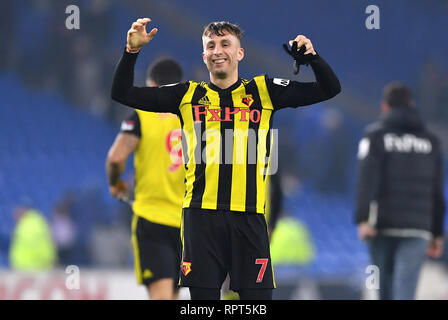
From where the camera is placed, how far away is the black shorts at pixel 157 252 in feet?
17.7

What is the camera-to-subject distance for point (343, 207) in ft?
50.7

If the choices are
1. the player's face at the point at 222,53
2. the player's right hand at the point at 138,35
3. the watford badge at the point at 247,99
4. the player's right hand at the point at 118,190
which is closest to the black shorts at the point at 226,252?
the watford badge at the point at 247,99

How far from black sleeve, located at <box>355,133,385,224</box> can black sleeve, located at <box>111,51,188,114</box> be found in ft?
8.10

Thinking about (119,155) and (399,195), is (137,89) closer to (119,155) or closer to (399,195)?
(119,155)

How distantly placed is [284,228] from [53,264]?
3449 mm

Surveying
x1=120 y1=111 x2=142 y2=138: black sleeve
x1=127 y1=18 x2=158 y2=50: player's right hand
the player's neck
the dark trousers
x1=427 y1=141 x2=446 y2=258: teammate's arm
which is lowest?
the dark trousers

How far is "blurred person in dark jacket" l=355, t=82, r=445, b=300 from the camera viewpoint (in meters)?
5.95

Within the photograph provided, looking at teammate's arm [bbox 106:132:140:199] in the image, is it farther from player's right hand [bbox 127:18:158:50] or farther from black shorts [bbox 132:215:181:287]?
player's right hand [bbox 127:18:158:50]

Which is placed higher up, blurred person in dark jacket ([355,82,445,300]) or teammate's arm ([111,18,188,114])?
teammate's arm ([111,18,188,114])

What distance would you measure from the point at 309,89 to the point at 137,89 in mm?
761

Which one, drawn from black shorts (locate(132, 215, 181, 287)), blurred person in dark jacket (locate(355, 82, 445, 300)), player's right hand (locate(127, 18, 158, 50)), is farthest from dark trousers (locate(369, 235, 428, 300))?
player's right hand (locate(127, 18, 158, 50))

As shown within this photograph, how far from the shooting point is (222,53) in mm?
3779

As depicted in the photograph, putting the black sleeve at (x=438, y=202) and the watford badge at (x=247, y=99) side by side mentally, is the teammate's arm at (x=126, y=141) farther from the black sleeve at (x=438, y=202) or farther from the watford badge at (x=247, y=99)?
the black sleeve at (x=438, y=202)
